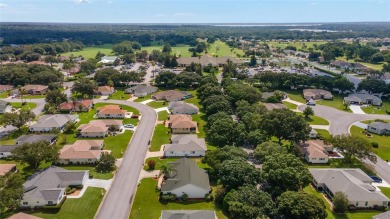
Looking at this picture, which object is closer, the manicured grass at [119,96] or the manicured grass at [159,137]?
the manicured grass at [159,137]

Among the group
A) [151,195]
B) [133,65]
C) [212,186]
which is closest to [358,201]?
[212,186]

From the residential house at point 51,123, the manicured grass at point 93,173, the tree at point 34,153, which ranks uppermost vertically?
the tree at point 34,153

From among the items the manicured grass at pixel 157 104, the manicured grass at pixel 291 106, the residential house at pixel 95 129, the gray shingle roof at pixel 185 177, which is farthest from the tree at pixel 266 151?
the manicured grass at pixel 157 104

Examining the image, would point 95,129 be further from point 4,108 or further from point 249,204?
point 249,204

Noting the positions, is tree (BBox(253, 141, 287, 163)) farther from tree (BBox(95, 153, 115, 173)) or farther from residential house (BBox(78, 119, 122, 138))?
residential house (BBox(78, 119, 122, 138))

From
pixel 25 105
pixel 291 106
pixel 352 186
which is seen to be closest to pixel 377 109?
pixel 291 106

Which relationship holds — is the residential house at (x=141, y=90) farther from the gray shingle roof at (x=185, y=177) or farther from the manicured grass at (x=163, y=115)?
the gray shingle roof at (x=185, y=177)

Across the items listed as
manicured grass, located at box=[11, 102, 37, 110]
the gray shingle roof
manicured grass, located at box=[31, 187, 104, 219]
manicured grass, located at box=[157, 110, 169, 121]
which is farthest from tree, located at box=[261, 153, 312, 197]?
manicured grass, located at box=[11, 102, 37, 110]

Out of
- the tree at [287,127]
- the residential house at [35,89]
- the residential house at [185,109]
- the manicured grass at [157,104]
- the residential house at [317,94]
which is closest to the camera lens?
the tree at [287,127]
